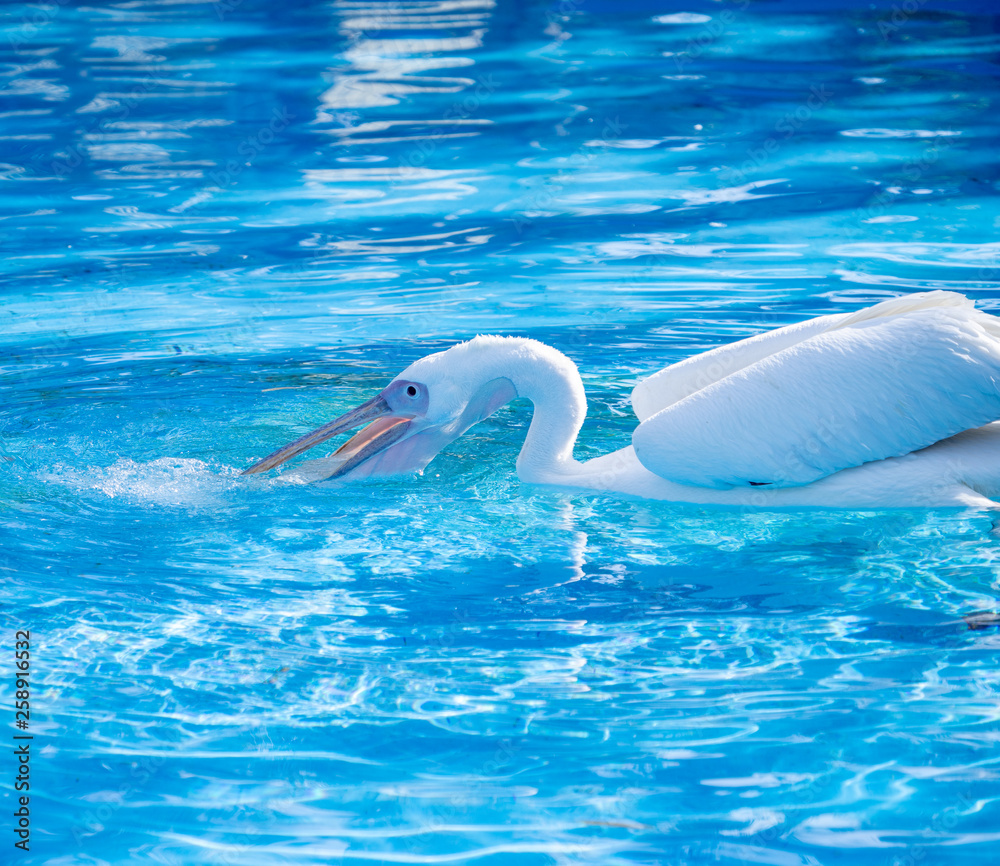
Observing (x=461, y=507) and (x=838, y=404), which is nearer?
(x=838, y=404)

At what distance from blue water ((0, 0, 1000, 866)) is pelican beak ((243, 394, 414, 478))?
13 cm

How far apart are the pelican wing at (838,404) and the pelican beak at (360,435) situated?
96 cm

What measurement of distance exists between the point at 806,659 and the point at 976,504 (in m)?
1.07

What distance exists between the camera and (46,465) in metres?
4.55

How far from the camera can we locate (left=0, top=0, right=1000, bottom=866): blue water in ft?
8.51

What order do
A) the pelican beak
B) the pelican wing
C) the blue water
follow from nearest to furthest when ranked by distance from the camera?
the blue water, the pelican wing, the pelican beak

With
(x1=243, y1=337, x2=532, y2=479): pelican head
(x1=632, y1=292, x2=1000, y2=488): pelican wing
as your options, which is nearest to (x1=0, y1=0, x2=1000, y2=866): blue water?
(x1=243, y1=337, x2=532, y2=479): pelican head

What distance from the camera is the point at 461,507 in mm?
4168

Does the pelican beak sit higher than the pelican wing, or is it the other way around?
the pelican wing

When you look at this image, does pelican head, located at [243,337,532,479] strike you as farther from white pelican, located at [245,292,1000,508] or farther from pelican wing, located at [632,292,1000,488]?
pelican wing, located at [632,292,1000,488]

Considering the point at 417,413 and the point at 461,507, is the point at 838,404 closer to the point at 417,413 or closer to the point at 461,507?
the point at 461,507

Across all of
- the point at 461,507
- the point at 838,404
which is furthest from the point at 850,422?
the point at 461,507

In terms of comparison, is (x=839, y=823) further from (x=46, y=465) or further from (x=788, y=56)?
(x=788, y=56)

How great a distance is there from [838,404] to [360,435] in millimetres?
1719
